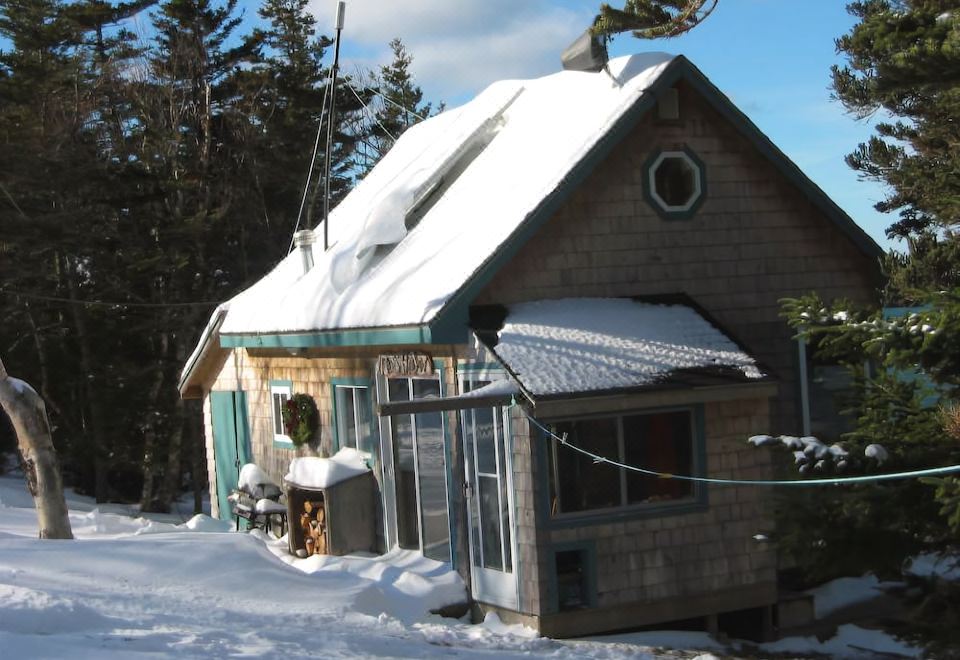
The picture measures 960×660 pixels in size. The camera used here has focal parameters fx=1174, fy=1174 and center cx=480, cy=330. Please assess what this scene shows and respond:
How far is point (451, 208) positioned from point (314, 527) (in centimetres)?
414

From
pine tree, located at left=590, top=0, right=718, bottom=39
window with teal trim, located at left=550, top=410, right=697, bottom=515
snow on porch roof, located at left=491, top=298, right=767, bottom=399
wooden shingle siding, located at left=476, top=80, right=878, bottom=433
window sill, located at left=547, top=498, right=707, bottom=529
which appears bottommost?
window sill, located at left=547, top=498, right=707, bottom=529

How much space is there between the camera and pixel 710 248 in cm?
1255

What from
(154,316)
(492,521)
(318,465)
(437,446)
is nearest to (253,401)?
(318,465)

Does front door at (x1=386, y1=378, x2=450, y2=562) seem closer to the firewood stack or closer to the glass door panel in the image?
the glass door panel

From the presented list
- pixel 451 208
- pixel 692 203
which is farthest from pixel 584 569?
pixel 451 208

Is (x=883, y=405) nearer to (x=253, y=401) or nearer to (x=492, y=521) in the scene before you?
(x=492, y=521)

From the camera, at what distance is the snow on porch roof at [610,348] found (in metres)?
10.7

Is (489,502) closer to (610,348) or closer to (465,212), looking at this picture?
(610,348)

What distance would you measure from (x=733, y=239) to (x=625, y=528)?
349 centimetres

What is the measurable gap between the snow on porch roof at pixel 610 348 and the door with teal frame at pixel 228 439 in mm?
7488

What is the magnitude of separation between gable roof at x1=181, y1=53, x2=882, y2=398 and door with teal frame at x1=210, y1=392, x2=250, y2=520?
1.77m

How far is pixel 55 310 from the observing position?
29688 millimetres

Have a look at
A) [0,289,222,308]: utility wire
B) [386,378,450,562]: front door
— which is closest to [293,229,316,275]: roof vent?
[386,378,450,562]: front door

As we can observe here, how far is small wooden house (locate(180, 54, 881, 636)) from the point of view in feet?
35.9
